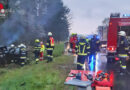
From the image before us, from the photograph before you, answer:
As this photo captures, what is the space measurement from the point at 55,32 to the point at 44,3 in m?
11.0

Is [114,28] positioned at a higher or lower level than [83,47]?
higher

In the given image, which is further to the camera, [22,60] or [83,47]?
[22,60]

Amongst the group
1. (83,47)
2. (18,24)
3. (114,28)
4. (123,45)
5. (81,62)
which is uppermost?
(18,24)

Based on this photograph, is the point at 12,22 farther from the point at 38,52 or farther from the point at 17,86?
the point at 17,86

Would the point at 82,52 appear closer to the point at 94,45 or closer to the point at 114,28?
the point at 94,45

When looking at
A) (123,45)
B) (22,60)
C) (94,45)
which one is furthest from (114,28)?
(22,60)

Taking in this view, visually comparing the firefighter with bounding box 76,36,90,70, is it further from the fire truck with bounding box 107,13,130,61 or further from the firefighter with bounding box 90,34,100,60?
the fire truck with bounding box 107,13,130,61

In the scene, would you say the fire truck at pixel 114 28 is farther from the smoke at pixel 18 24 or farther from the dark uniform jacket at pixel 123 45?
the smoke at pixel 18 24

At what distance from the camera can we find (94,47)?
9.34 meters

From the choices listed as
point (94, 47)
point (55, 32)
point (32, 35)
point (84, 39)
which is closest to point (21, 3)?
point (32, 35)

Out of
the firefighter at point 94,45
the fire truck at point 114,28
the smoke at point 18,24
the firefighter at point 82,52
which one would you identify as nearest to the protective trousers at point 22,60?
the firefighter at point 94,45

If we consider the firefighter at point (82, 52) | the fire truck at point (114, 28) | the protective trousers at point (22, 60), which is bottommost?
the protective trousers at point (22, 60)

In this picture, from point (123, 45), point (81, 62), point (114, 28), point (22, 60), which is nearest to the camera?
point (81, 62)

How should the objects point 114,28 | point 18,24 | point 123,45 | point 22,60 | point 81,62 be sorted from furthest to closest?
point 18,24 → point 22,60 → point 114,28 → point 123,45 → point 81,62
